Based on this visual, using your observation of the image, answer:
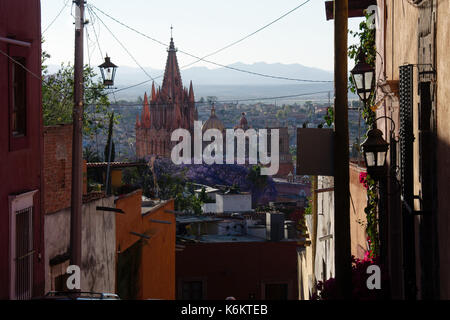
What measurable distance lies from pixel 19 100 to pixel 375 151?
239 inches

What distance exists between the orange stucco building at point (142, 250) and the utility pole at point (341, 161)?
11.0 meters

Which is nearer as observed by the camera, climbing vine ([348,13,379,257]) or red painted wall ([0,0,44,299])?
red painted wall ([0,0,44,299])

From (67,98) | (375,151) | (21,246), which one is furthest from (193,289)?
(375,151)

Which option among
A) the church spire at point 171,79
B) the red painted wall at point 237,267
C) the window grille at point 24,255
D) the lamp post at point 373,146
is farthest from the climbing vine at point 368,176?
the church spire at point 171,79

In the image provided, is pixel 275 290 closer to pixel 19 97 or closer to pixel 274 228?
pixel 274 228

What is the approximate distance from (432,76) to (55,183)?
9.41m

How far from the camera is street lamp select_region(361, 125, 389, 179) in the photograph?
10.1 metres

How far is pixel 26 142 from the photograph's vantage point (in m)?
13.4

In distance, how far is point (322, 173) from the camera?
30.1 feet

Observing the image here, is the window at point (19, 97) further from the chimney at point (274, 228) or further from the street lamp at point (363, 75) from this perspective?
the chimney at point (274, 228)

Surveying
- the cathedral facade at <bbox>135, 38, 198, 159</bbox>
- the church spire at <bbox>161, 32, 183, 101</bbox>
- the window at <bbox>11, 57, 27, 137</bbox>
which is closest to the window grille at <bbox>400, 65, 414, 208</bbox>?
the window at <bbox>11, 57, 27, 137</bbox>

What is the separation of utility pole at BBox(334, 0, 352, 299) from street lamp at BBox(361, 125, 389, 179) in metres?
1.16

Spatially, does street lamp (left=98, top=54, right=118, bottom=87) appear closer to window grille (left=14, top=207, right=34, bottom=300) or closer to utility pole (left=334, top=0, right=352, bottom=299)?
window grille (left=14, top=207, right=34, bottom=300)

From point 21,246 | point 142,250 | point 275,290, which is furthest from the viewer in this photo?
point 275,290
